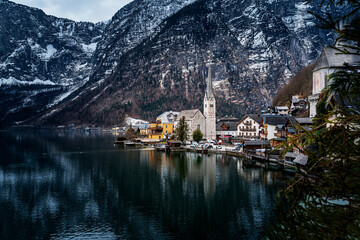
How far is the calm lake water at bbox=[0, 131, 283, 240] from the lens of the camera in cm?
2880

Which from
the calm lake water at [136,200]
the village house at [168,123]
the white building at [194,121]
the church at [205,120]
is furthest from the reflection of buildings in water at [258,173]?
the village house at [168,123]

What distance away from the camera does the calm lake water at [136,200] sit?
28797 mm

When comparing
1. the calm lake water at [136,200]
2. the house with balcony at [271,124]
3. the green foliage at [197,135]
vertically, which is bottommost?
the calm lake water at [136,200]

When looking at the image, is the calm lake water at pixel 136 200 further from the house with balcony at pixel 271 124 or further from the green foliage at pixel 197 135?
the green foliage at pixel 197 135

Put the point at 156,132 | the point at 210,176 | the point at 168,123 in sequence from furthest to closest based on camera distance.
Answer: the point at 168,123 → the point at 156,132 → the point at 210,176

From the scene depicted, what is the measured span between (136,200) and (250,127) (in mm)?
66032

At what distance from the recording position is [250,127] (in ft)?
322

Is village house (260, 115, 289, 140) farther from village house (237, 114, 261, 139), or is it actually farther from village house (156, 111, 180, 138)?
village house (156, 111, 180, 138)

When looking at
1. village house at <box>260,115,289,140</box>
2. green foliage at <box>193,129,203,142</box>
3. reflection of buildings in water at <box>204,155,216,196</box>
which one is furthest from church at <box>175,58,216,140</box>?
reflection of buildings in water at <box>204,155,216,196</box>

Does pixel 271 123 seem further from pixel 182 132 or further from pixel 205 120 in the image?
pixel 205 120

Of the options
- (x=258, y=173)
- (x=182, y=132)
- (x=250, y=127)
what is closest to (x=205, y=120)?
(x=182, y=132)

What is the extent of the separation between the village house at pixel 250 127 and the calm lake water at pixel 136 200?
109 feet

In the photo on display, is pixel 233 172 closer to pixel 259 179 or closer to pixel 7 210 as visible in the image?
pixel 259 179

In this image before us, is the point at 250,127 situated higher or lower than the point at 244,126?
lower
